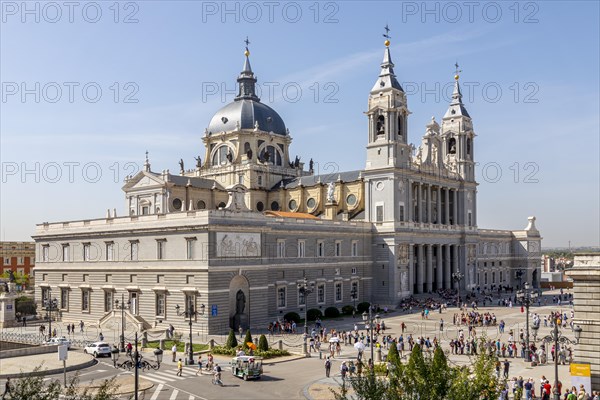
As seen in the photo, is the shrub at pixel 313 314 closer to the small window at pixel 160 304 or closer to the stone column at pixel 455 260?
the small window at pixel 160 304

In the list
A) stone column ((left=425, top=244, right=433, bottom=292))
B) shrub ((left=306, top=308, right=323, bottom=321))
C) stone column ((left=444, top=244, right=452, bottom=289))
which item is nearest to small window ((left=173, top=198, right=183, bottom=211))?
shrub ((left=306, top=308, right=323, bottom=321))

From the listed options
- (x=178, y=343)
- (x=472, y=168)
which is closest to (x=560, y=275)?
(x=472, y=168)

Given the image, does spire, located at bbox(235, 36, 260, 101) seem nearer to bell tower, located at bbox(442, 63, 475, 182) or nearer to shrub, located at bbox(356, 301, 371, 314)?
bell tower, located at bbox(442, 63, 475, 182)

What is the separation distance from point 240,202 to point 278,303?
463 inches

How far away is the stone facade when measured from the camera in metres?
33.5

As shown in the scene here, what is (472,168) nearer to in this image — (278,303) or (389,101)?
(389,101)

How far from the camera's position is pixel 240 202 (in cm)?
5959

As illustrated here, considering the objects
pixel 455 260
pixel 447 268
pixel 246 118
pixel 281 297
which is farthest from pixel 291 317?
pixel 246 118

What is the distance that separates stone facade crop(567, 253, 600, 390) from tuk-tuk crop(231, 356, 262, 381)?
1757 centimetres

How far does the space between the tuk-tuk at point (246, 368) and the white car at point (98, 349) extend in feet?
41.9

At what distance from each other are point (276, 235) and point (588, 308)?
3551 centimetres

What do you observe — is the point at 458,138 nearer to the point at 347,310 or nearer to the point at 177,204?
the point at 347,310

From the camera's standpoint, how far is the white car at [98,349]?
4719 cm

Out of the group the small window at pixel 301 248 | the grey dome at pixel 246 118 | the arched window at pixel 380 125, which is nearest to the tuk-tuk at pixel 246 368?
the small window at pixel 301 248
